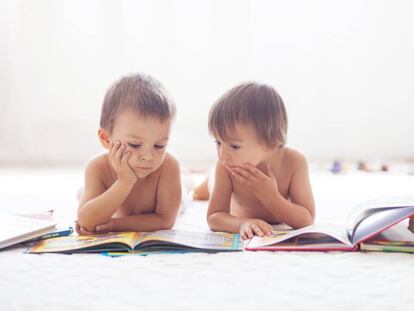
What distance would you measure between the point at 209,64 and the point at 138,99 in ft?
3.98

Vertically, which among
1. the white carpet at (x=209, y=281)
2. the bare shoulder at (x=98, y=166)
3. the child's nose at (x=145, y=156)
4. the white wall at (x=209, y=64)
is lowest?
the white carpet at (x=209, y=281)

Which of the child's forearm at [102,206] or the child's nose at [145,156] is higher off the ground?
the child's nose at [145,156]

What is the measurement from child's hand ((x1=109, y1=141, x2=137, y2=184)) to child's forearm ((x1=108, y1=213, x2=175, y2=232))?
0.09m

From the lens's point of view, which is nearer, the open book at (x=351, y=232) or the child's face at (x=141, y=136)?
the open book at (x=351, y=232)

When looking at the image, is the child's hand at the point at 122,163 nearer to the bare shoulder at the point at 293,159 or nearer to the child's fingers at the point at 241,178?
the child's fingers at the point at 241,178

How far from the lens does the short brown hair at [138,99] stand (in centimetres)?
112

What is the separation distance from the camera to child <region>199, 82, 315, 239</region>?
1.12m

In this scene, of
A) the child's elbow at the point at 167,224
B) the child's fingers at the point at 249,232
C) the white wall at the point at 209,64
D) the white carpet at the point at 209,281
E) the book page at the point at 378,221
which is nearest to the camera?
the white carpet at the point at 209,281

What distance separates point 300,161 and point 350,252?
12.8 inches

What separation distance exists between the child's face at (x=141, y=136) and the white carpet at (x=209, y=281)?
9.6 inches

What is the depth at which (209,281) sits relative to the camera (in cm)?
80

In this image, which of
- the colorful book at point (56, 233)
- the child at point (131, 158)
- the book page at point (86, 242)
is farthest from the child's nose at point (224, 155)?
the colorful book at point (56, 233)

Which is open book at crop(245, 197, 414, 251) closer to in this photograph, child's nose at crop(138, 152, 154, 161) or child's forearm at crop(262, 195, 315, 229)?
child's forearm at crop(262, 195, 315, 229)

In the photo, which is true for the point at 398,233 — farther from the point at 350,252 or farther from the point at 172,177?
the point at 172,177
